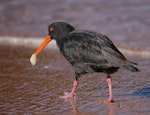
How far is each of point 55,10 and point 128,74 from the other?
19.3ft

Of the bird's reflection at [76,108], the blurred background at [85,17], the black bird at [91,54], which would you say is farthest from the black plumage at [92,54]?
the blurred background at [85,17]

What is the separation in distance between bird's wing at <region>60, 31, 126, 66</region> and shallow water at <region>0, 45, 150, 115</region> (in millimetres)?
581

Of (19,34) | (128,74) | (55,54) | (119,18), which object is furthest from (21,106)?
(119,18)

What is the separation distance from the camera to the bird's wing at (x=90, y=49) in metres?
6.06

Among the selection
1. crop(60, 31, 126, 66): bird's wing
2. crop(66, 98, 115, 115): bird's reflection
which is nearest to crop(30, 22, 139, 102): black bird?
crop(60, 31, 126, 66): bird's wing

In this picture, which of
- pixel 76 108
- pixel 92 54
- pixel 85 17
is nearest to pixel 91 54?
pixel 92 54

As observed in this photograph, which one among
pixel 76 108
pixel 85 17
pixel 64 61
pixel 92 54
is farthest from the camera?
pixel 85 17

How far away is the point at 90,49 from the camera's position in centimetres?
620

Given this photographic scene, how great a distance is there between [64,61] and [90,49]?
8.36 ft

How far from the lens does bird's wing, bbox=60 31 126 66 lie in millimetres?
6062

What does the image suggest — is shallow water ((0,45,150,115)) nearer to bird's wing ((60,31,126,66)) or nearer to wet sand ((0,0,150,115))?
wet sand ((0,0,150,115))

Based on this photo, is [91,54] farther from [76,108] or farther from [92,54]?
[76,108]

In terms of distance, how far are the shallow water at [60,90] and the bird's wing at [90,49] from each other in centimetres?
58

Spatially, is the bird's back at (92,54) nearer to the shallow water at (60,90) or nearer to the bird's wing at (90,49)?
the bird's wing at (90,49)
